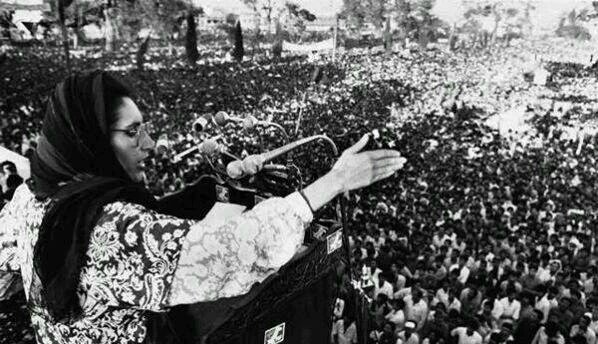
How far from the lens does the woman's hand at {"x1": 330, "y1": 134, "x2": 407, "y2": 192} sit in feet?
3.93

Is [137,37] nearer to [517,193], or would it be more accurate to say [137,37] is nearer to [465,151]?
[465,151]

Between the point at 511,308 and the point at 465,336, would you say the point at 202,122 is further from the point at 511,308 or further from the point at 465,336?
the point at 511,308

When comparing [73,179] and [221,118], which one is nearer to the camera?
[73,179]

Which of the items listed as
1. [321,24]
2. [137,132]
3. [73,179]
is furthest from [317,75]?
[321,24]

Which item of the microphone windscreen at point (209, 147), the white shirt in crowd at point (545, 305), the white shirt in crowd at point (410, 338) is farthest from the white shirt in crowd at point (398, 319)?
the microphone windscreen at point (209, 147)

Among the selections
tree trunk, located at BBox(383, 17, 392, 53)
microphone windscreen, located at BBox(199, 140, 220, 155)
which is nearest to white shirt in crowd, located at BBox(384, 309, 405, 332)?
microphone windscreen, located at BBox(199, 140, 220, 155)

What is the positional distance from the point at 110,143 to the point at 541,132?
18.0m

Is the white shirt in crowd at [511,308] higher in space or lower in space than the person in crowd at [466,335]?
lower

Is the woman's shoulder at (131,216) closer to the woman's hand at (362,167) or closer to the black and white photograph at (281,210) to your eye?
the black and white photograph at (281,210)

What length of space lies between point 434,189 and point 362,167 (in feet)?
30.5

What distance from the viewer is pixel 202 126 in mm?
2111

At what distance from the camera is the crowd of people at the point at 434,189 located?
218 inches

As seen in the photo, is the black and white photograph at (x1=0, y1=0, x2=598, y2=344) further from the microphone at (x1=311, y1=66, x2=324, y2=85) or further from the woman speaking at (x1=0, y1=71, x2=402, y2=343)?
the microphone at (x1=311, y1=66, x2=324, y2=85)

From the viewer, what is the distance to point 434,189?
33.4 feet
